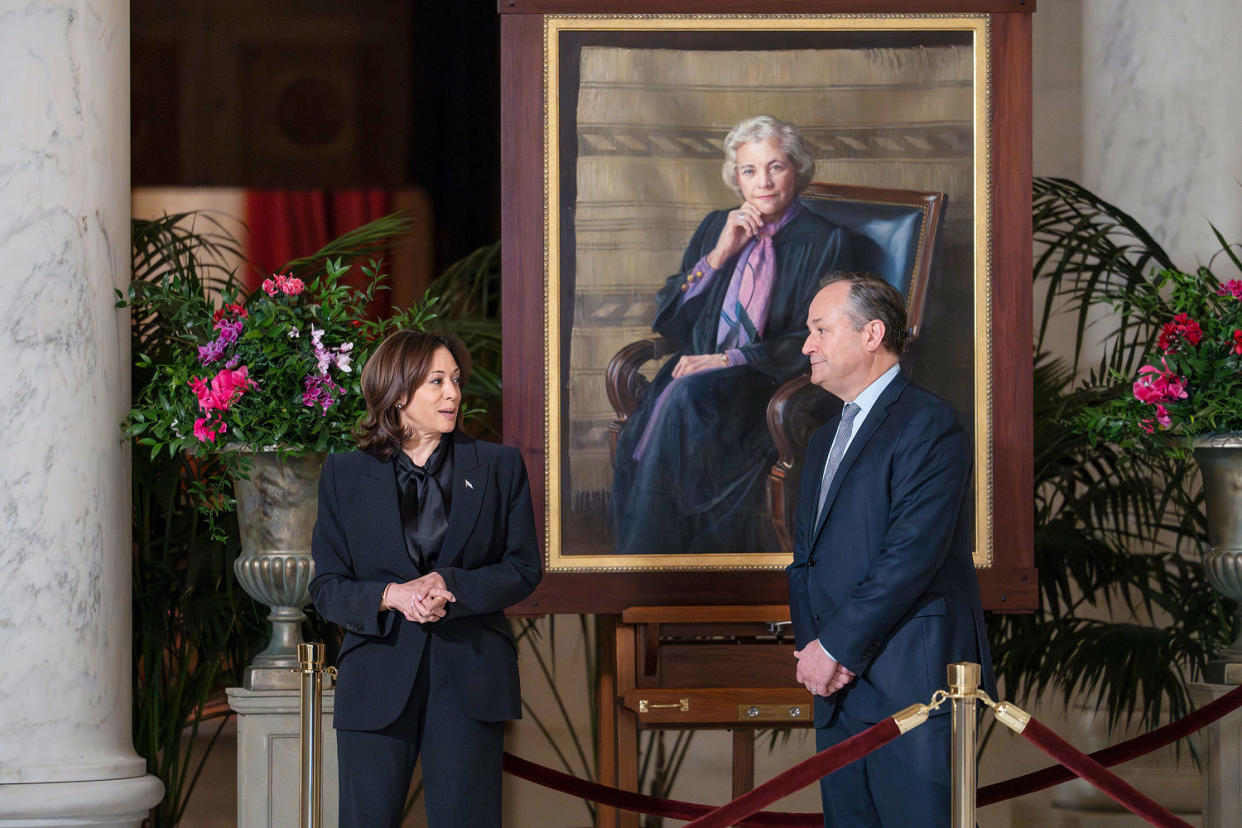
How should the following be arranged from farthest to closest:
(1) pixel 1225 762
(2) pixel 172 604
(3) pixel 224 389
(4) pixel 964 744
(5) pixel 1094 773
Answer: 1. (2) pixel 172 604
2. (1) pixel 1225 762
3. (3) pixel 224 389
4. (5) pixel 1094 773
5. (4) pixel 964 744

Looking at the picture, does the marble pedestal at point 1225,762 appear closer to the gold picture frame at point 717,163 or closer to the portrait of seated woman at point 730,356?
the gold picture frame at point 717,163

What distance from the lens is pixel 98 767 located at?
450 centimetres

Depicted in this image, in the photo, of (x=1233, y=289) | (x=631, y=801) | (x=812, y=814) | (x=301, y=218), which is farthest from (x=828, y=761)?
(x=301, y=218)

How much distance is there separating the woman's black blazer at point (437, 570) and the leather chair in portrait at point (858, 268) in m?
1.38

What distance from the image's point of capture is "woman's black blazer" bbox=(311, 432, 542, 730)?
3285 mm

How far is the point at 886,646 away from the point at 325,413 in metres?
1.87

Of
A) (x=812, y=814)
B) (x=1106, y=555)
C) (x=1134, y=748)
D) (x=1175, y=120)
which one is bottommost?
(x=812, y=814)

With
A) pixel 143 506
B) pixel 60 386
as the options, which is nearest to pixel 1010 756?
pixel 143 506

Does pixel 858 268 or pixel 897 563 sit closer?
pixel 897 563

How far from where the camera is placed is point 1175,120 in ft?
20.1

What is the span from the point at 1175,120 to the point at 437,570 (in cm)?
417

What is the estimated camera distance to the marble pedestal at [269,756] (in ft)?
14.4

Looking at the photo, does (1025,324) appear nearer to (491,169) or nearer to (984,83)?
(984,83)

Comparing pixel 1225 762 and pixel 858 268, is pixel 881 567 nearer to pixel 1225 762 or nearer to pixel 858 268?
pixel 858 268
